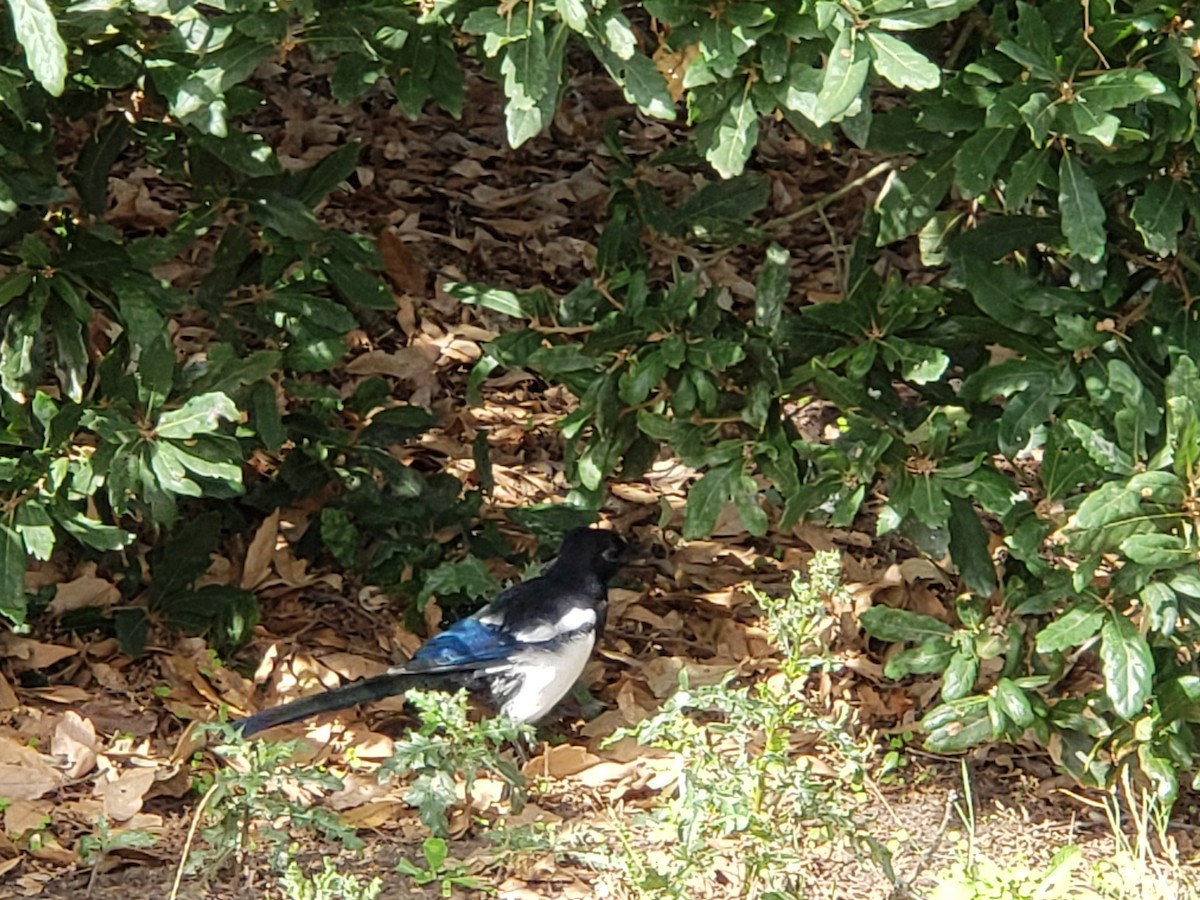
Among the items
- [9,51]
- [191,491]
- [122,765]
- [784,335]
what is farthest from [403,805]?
[9,51]

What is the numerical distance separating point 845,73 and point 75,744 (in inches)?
116

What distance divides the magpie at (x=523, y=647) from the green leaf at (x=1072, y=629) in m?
1.60

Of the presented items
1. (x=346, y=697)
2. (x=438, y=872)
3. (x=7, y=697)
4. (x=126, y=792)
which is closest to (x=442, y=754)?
(x=438, y=872)

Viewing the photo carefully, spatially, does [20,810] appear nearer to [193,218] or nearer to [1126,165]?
[193,218]

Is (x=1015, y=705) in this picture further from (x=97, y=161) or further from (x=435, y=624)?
(x=97, y=161)

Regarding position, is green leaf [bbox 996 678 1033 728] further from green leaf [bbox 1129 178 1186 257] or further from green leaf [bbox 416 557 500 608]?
green leaf [bbox 416 557 500 608]

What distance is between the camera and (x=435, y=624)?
233 inches

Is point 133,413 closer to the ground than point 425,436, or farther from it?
farther from it

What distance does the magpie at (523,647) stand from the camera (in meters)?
5.41

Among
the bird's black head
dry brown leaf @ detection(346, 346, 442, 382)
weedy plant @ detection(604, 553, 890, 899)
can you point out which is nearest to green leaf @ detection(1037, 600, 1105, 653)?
weedy plant @ detection(604, 553, 890, 899)

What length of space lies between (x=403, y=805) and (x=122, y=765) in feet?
2.68

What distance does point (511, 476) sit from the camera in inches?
265

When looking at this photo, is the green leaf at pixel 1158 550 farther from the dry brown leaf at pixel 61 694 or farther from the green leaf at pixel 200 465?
the dry brown leaf at pixel 61 694

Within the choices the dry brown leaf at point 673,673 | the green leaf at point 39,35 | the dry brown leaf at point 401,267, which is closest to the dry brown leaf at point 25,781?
the dry brown leaf at point 673,673
